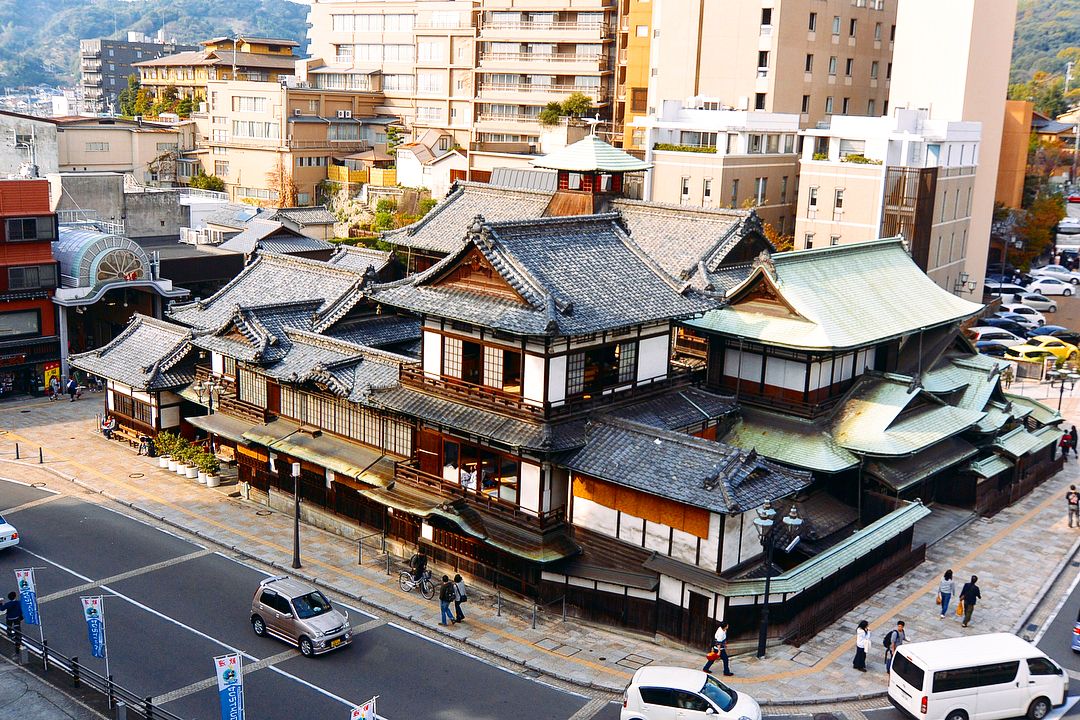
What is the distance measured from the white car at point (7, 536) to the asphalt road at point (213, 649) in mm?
524

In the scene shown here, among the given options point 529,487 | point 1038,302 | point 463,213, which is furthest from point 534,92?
point 529,487

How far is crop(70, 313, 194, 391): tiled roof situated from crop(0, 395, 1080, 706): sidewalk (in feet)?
13.8

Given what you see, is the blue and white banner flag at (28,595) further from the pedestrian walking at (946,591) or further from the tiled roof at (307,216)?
the tiled roof at (307,216)

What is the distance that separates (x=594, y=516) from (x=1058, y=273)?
90.3 metres

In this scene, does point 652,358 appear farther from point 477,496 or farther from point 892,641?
point 892,641

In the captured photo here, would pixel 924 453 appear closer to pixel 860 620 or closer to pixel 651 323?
pixel 860 620

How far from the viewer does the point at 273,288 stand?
54.7 meters

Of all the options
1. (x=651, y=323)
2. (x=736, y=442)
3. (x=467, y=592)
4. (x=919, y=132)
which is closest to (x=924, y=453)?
(x=736, y=442)

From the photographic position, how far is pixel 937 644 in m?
30.8

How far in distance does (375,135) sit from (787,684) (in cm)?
10646

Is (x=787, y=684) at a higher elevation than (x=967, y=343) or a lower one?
lower

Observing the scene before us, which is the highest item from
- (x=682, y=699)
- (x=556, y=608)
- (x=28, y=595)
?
(x=682, y=699)

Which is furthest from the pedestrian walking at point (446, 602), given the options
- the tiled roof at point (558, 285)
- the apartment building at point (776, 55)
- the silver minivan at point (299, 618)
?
the apartment building at point (776, 55)

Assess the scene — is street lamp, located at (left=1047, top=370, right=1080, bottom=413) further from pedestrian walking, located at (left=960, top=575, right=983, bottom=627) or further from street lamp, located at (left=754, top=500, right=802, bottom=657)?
street lamp, located at (left=754, top=500, right=802, bottom=657)
